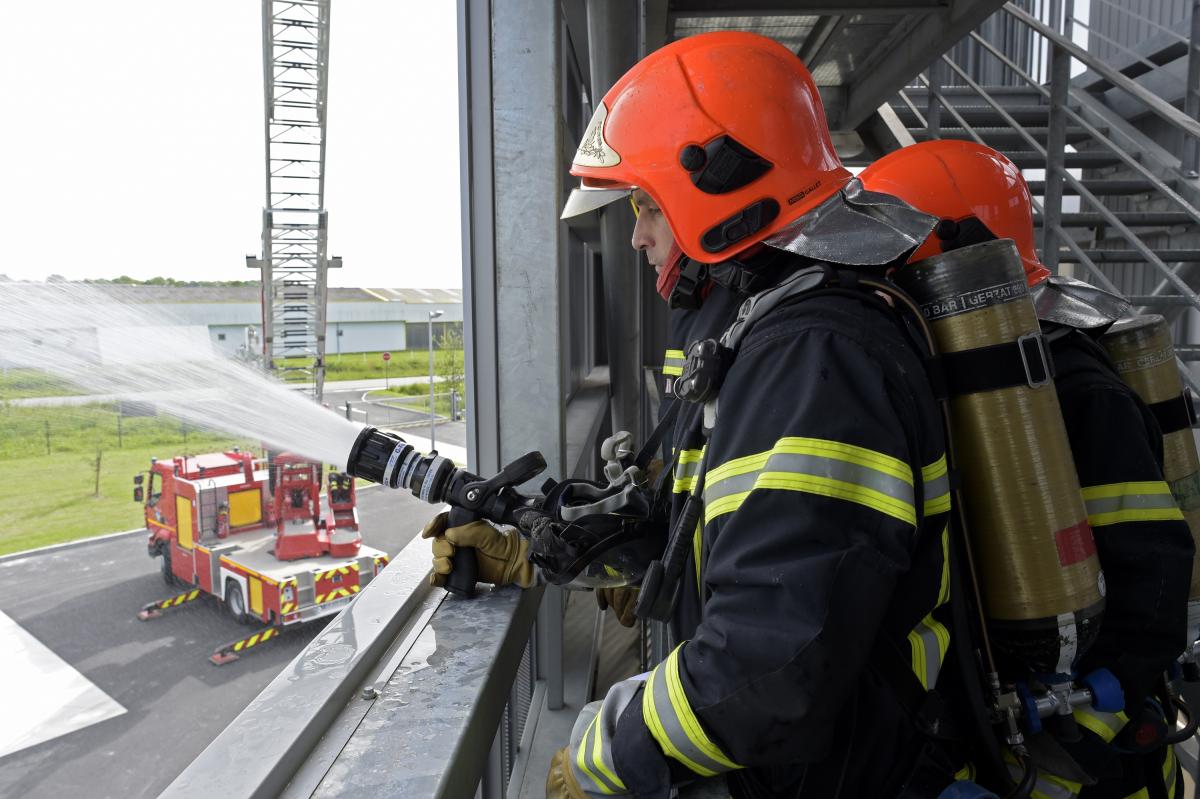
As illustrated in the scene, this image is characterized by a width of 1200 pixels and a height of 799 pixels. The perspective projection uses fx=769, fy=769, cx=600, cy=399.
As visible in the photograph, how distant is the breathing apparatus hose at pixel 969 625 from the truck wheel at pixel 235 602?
44.5 inches

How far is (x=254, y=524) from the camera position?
124 centimetres

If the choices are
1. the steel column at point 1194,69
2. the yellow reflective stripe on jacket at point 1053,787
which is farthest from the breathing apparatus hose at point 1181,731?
the steel column at point 1194,69

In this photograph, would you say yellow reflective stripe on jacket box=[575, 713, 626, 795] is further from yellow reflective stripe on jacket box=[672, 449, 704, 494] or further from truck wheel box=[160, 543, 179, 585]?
truck wheel box=[160, 543, 179, 585]

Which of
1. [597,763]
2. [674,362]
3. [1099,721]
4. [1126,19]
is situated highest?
[1126,19]

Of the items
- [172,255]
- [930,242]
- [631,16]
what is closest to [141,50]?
[172,255]

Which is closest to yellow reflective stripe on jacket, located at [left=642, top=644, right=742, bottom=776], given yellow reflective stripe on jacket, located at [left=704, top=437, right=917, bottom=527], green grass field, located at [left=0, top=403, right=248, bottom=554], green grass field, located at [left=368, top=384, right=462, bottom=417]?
yellow reflective stripe on jacket, located at [left=704, top=437, right=917, bottom=527]

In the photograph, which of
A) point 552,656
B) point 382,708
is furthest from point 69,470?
point 552,656

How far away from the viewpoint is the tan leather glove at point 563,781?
1383mm

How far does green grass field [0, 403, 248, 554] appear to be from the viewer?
0.75 meters

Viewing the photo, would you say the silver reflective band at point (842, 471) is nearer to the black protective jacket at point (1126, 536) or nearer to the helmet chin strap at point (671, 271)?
the helmet chin strap at point (671, 271)

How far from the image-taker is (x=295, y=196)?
4.18 feet

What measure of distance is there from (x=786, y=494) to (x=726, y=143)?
0.78 m

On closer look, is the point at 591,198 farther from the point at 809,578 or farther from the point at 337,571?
the point at 809,578

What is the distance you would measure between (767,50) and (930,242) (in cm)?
101
